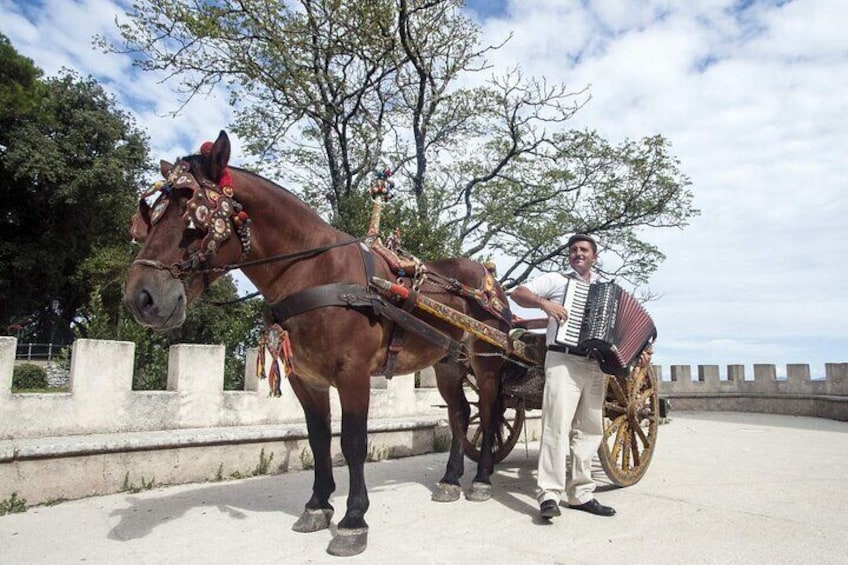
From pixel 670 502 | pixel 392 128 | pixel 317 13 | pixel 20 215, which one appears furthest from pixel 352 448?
pixel 20 215

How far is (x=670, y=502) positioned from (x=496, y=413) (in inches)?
62.4

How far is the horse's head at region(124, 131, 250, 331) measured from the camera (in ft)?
10.2

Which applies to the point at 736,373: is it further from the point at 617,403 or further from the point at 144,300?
the point at 144,300

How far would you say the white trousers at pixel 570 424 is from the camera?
424 centimetres

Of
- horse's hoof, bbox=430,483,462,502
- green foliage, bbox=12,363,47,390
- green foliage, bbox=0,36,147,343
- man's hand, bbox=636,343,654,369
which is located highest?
green foliage, bbox=0,36,147,343

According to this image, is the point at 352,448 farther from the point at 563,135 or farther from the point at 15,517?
the point at 563,135

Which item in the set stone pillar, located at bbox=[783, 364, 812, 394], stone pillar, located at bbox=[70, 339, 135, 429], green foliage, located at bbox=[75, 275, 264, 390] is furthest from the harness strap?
stone pillar, located at bbox=[783, 364, 812, 394]

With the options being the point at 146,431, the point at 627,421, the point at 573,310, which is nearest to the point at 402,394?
the point at 146,431

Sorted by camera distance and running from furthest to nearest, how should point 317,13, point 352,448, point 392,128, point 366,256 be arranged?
point 392,128 < point 317,13 < point 366,256 < point 352,448

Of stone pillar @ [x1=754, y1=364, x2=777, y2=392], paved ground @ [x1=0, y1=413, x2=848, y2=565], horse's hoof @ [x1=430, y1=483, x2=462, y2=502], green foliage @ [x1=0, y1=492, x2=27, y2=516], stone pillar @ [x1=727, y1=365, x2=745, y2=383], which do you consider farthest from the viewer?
stone pillar @ [x1=727, y1=365, x2=745, y2=383]

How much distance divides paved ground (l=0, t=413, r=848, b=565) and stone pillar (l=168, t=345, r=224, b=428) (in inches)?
54.1

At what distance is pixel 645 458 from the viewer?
552 cm

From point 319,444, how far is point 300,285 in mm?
1231

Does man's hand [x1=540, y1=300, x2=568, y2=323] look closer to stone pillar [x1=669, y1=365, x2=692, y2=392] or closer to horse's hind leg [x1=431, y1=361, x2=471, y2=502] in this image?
horse's hind leg [x1=431, y1=361, x2=471, y2=502]
